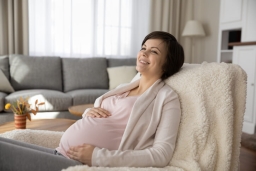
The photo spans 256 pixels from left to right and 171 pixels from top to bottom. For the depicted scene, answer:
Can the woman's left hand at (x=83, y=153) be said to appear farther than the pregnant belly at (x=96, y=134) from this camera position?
No

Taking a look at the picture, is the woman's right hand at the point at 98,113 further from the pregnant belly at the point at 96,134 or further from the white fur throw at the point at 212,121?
the white fur throw at the point at 212,121

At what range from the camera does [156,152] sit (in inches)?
36.4

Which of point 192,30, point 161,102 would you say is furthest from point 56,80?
point 161,102

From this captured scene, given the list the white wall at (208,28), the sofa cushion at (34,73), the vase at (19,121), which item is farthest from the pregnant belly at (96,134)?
the white wall at (208,28)

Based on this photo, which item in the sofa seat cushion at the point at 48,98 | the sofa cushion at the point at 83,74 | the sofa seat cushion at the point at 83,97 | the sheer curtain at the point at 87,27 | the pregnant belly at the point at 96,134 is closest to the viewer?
the pregnant belly at the point at 96,134

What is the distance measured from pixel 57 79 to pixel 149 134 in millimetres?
2751

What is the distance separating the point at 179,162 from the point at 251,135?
2441mm

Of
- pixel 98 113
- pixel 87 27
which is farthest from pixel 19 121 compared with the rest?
pixel 87 27

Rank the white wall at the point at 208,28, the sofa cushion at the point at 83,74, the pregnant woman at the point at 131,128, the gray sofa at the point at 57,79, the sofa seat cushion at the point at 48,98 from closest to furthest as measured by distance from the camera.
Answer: the pregnant woman at the point at 131,128, the sofa seat cushion at the point at 48,98, the gray sofa at the point at 57,79, the sofa cushion at the point at 83,74, the white wall at the point at 208,28

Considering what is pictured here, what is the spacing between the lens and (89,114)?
1.17m

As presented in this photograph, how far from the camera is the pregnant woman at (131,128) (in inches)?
35.0

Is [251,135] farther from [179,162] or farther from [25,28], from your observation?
[25,28]

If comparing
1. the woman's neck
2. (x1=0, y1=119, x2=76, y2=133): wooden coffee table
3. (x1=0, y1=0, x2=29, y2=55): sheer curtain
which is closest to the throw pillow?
(x1=0, y1=0, x2=29, y2=55): sheer curtain

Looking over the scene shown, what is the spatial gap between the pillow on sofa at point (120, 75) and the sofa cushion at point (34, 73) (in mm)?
709
